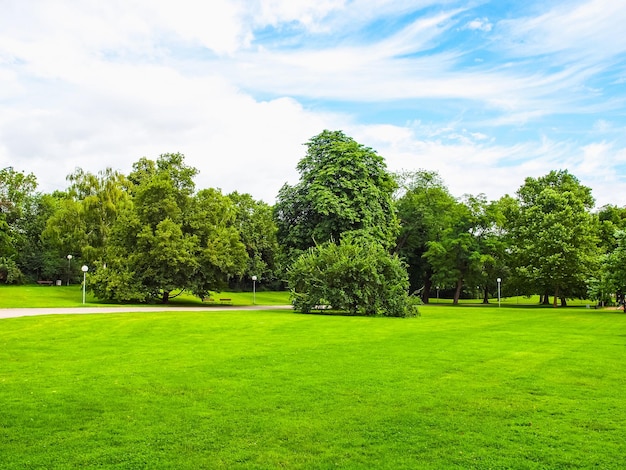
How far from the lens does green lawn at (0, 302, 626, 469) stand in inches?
241

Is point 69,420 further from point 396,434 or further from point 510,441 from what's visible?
point 510,441

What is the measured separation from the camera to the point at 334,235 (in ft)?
138

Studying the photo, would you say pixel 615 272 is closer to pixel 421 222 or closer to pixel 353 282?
pixel 353 282

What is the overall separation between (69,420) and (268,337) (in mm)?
10445

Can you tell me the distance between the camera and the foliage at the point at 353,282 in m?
31.5

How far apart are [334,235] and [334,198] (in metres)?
3.27

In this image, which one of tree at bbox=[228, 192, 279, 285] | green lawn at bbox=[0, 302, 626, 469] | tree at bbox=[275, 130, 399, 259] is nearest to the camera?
green lawn at bbox=[0, 302, 626, 469]

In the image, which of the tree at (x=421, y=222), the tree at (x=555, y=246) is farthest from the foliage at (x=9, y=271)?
the tree at (x=555, y=246)

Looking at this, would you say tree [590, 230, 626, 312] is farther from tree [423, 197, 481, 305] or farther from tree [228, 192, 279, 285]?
tree [228, 192, 279, 285]

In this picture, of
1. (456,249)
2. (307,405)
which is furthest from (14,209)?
(307,405)

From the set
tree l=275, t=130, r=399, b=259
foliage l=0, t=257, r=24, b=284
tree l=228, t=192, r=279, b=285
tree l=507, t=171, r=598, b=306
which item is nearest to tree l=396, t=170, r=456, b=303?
tree l=507, t=171, r=598, b=306

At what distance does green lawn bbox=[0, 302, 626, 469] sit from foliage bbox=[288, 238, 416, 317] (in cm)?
1556

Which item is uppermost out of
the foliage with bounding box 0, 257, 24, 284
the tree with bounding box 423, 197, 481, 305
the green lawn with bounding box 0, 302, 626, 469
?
the tree with bounding box 423, 197, 481, 305

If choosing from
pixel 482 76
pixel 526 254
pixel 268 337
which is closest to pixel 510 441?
pixel 268 337
